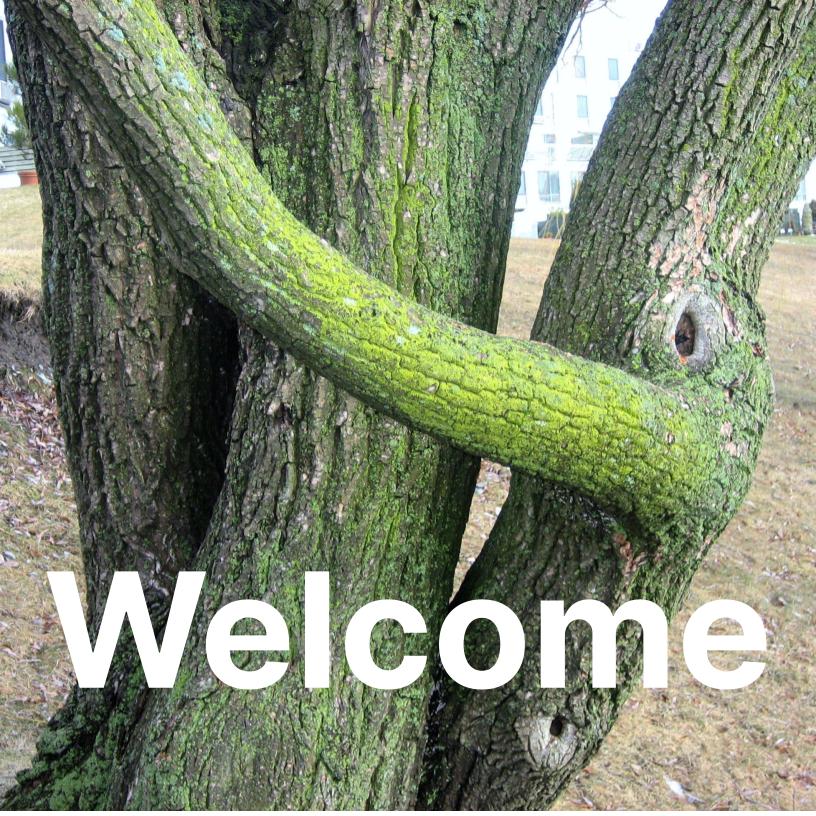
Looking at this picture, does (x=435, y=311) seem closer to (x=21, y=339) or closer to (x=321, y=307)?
(x=321, y=307)

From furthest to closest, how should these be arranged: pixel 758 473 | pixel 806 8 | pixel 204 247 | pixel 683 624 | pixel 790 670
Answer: pixel 758 473, pixel 683 624, pixel 790 670, pixel 806 8, pixel 204 247

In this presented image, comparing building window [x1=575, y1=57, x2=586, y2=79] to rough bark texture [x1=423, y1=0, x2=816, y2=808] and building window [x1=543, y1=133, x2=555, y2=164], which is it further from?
rough bark texture [x1=423, y1=0, x2=816, y2=808]

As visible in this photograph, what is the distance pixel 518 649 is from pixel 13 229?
16289 mm

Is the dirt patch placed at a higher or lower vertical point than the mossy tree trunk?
lower

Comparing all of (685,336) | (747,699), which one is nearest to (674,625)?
(747,699)

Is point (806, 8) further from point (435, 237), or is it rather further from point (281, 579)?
point (281, 579)

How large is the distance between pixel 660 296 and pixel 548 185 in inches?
1643

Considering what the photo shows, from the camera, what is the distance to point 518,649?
288 centimetres

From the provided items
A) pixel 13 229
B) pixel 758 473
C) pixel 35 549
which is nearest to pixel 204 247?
pixel 35 549

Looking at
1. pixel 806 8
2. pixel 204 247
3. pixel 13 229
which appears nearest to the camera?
pixel 204 247

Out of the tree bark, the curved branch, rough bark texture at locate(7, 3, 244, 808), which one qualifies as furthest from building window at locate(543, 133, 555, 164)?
the curved branch

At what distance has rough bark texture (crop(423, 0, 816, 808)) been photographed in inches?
108

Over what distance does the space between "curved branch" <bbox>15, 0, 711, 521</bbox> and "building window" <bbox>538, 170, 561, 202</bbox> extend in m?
42.1

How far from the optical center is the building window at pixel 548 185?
43.1 meters
